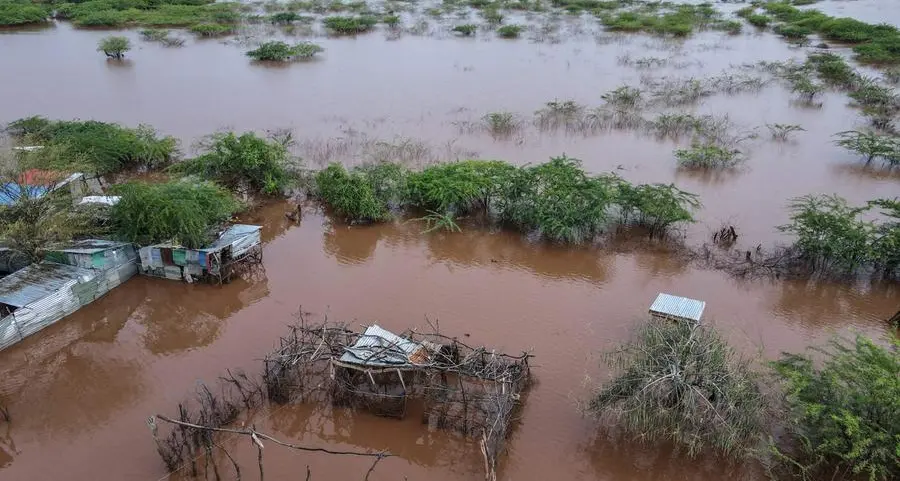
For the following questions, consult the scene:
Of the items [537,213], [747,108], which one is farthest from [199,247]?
[747,108]

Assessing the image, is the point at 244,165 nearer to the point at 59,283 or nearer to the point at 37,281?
the point at 59,283

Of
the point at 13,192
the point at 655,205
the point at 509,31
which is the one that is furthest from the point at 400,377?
the point at 509,31

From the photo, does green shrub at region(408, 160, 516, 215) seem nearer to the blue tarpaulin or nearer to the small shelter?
the small shelter

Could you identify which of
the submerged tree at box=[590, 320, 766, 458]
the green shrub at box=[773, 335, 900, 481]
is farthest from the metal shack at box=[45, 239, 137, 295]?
the green shrub at box=[773, 335, 900, 481]

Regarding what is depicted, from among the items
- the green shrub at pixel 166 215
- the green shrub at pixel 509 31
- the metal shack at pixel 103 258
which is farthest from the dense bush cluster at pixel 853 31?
the metal shack at pixel 103 258

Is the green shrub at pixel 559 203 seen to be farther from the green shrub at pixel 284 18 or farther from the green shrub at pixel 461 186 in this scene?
the green shrub at pixel 284 18

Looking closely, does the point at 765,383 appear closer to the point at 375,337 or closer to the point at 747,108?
the point at 375,337
